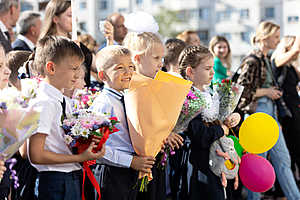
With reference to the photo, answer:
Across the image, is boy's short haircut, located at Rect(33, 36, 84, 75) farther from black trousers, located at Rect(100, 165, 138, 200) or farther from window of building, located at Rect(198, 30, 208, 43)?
window of building, located at Rect(198, 30, 208, 43)

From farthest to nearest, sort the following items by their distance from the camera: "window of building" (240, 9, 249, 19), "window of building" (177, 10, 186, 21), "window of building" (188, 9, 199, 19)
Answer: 1. "window of building" (177, 10, 186, 21)
2. "window of building" (188, 9, 199, 19)
3. "window of building" (240, 9, 249, 19)

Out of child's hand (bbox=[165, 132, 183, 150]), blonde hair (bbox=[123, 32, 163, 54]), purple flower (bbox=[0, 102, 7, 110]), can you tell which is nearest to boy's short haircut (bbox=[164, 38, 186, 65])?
blonde hair (bbox=[123, 32, 163, 54])

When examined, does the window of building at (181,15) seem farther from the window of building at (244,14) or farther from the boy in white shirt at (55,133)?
the boy in white shirt at (55,133)

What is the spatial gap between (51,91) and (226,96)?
1.75 meters

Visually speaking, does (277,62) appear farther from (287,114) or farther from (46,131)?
(46,131)

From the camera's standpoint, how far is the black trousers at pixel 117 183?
3.26m

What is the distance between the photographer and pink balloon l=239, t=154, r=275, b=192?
13.8 feet

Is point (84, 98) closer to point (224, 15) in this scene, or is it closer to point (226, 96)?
point (226, 96)

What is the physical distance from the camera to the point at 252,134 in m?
4.28

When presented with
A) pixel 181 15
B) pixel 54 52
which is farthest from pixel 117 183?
pixel 181 15

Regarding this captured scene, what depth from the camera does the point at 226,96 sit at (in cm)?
402

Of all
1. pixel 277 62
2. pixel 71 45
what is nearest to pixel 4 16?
pixel 71 45

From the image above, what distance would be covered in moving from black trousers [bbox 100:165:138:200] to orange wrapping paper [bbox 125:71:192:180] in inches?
8.9

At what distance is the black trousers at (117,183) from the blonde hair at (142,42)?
1243 millimetres
